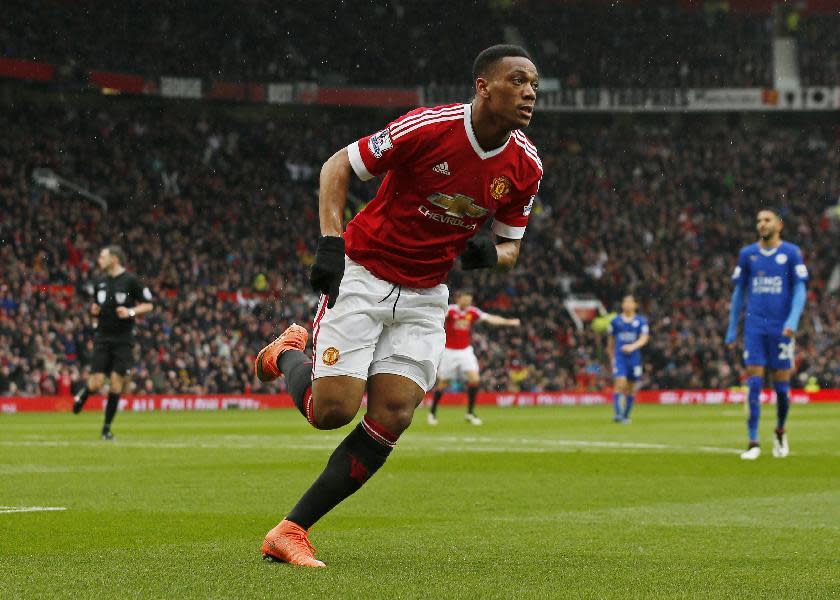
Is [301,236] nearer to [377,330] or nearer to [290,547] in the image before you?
[377,330]

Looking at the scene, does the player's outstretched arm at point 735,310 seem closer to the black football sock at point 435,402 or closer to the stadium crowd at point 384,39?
the black football sock at point 435,402

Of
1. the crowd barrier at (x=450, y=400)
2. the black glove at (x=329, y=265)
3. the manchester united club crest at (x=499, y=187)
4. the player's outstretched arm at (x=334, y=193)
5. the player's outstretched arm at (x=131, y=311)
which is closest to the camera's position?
the black glove at (x=329, y=265)

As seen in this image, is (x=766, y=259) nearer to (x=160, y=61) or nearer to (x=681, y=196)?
(x=160, y=61)

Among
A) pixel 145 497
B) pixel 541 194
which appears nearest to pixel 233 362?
pixel 541 194

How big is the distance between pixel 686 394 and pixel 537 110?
13348 mm

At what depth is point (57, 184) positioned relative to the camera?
35781 millimetres

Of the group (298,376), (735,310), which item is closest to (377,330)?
(298,376)

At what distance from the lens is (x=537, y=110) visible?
46.1m

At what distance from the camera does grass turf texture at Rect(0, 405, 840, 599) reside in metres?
5.25

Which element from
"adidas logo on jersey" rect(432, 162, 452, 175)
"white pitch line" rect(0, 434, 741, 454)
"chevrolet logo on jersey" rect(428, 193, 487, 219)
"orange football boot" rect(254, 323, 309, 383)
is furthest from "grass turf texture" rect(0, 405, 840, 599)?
"adidas logo on jersey" rect(432, 162, 452, 175)

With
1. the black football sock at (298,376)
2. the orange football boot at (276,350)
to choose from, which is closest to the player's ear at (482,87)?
the black football sock at (298,376)

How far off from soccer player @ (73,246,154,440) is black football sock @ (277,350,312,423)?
9424 mm

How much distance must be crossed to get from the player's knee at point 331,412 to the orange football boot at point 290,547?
484mm

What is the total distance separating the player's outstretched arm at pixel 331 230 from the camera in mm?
5680
